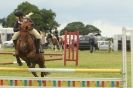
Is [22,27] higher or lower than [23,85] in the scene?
higher

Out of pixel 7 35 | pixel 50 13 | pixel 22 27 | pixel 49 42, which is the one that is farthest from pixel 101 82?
pixel 50 13

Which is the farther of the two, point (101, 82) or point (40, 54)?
point (40, 54)

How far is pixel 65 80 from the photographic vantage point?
30.2ft

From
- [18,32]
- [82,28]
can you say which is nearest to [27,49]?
[18,32]

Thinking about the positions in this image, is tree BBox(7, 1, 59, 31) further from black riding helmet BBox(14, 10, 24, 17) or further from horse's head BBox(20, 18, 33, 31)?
horse's head BBox(20, 18, 33, 31)

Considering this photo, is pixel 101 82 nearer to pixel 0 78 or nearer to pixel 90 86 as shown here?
pixel 90 86

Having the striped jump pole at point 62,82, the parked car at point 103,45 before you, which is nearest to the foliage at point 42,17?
the parked car at point 103,45

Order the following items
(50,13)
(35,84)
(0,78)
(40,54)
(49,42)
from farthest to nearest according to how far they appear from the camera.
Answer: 1. (50,13)
2. (49,42)
3. (40,54)
4. (35,84)
5. (0,78)

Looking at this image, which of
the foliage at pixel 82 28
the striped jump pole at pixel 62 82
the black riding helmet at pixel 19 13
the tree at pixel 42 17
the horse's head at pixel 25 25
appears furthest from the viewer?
the foliage at pixel 82 28

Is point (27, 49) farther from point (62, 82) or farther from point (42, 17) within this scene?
point (42, 17)

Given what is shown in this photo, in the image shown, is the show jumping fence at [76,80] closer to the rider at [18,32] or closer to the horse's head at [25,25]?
the horse's head at [25,25]

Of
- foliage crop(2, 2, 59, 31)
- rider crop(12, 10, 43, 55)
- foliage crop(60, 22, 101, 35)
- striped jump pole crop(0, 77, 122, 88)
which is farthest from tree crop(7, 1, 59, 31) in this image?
striped jump pole crop(0, 77, 122, 88)

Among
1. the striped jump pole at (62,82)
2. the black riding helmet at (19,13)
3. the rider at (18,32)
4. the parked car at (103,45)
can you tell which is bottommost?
the parked car at (103,45)

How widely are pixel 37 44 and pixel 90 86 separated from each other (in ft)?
22.6
